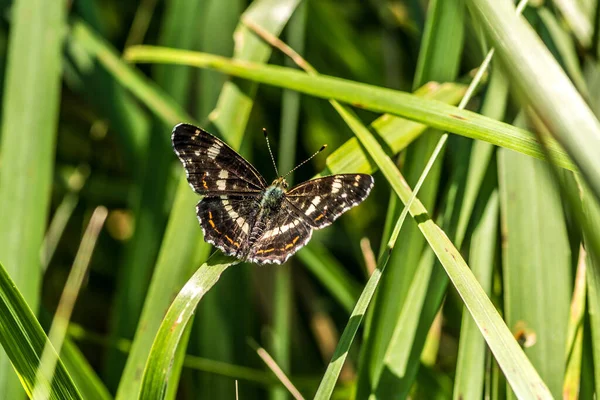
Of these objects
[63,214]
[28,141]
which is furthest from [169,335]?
[63,214]

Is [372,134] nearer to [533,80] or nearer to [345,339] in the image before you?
[345,339]

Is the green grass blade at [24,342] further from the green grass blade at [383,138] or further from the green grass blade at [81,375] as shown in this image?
the green grass blade at [383,138]

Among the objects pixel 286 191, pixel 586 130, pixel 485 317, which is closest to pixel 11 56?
pixel 286 191

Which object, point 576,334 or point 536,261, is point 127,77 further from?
point 576,334

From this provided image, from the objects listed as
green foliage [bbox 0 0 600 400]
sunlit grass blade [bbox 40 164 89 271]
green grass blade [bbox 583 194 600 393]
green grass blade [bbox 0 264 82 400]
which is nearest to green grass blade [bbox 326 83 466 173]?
green foliage [bbox 0 0 600 400]

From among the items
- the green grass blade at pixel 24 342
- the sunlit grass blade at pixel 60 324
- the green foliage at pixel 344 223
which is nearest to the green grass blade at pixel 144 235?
the green foliage at pixel 344 223

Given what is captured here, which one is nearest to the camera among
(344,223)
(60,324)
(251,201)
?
(60,324)
